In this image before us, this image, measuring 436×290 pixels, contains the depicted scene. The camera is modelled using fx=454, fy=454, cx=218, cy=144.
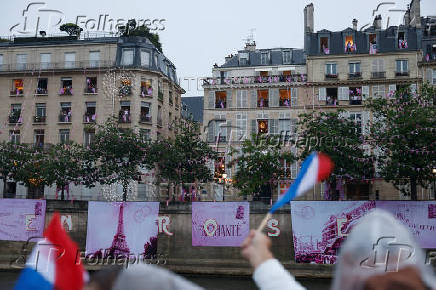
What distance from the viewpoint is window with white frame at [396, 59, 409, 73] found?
134 ft

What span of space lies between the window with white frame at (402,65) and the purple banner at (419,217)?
953 inches

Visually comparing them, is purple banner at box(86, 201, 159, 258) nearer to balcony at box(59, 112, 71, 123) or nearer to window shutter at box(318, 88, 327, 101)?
balcony at box(59, 112, 71, 123)

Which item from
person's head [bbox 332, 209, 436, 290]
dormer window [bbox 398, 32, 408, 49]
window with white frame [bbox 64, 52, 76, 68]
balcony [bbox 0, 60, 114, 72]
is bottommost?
person's head [bbox 332, 209, 436, 290]

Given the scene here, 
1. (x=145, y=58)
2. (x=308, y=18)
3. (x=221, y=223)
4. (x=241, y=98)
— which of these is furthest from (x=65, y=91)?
(x=221, y=223)

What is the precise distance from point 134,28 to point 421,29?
3088 cm

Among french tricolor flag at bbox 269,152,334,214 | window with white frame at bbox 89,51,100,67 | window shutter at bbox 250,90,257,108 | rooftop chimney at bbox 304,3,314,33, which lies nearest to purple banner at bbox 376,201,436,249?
french tricolor flag at bbox 269,152,334,214

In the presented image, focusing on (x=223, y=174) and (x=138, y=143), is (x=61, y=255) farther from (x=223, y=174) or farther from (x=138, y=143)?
(x=223, y=174)

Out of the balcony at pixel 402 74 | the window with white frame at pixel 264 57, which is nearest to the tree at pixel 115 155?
the window with white frame at pixel 264 57

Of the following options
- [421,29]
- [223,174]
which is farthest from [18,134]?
[421,29]

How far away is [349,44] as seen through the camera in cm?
4291

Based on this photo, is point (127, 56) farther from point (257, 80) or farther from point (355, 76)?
point (355, 76)

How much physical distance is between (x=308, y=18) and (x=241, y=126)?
42.6 feet

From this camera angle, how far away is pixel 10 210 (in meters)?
23.0

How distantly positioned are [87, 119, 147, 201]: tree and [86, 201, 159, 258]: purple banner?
14.0 m
